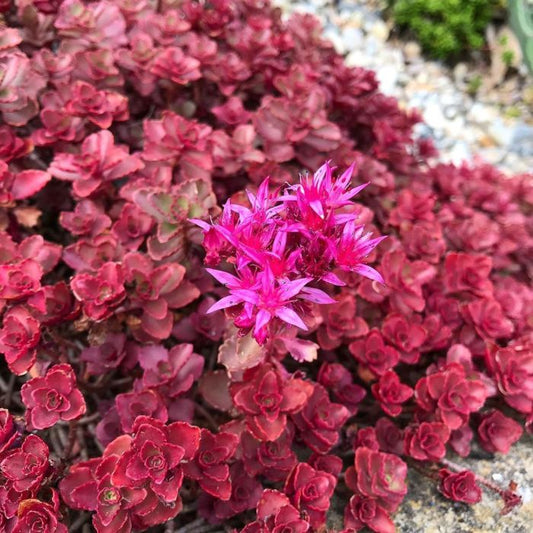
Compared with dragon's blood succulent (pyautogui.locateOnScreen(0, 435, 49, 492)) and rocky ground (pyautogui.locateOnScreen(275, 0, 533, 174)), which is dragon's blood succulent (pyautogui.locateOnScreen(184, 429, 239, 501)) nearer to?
dragon's blood succulent (pyautogui.locateOnScreen(0, 435, 49, 492))

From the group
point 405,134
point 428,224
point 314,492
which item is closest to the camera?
point 314,492

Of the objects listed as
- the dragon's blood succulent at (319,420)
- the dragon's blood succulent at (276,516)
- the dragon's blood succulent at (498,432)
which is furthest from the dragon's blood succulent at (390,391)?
the dragon's blood succulent at (276,516)

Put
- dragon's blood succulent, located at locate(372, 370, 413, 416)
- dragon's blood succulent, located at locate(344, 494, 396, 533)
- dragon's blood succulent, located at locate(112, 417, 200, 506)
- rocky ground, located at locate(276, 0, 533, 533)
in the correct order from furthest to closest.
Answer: rocky ground, located at locate(276, 0, 533, 533) < dragon's blood succulent, located at locate(372, 370, 413, 416) < dragon's blood succulent, located at locate(344, 494, 396, 533) < dragon's blood succulent, located at locate(112, 417, 200, 506)

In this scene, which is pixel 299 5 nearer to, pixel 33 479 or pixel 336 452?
pixel 336 452

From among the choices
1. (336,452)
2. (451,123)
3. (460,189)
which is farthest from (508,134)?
(336,452)

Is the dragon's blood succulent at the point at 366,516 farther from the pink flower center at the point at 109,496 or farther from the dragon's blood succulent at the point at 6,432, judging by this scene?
the dragon's blood succulent at the point at 6,432

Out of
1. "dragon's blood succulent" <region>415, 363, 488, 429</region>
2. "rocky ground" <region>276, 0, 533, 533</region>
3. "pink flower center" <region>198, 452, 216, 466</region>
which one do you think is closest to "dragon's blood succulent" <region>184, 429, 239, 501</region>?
"pink flower center" <region>198, 452, 216, 466</region>

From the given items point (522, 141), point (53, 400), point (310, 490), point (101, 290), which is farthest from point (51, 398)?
point (522, 141)
